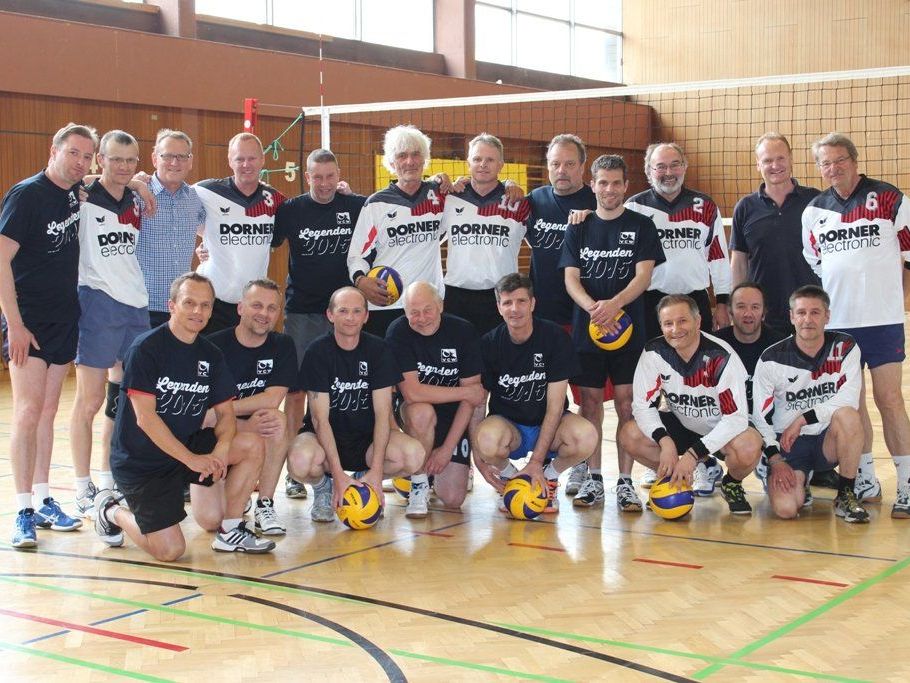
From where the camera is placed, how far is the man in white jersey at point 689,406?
19.8 ft

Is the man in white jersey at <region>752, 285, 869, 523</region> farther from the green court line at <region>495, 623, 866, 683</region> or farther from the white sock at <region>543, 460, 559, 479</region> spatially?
the green court line at <region>495, 623, 866, 683</region>

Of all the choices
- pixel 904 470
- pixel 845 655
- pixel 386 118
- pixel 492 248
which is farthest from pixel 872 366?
pixel 386 118

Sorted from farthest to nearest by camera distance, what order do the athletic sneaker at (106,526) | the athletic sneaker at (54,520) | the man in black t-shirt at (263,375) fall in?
the athletic sneaker at (54,520) < the man in black t-shirt at (263,375) < the athletic sneaker at (106,526)

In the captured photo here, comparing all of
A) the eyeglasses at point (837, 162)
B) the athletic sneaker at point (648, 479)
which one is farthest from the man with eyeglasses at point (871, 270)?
the athletic sneaker at point (648, 479)

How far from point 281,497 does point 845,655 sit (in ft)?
12.9

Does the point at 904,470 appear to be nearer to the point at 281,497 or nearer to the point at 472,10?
the point at 281,497

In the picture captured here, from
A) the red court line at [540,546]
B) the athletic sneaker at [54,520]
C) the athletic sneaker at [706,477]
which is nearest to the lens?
the red court line at [540,546]

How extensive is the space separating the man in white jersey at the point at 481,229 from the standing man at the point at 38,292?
7.06 feet

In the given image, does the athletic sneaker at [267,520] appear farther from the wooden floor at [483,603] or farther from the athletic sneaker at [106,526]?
the athletic sneaker at [106,526]

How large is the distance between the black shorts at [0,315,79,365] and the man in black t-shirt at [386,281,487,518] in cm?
173

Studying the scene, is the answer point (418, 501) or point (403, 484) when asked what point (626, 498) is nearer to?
point (418, 501)

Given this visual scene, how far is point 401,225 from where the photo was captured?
659 centimetres

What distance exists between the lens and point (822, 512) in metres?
6.21

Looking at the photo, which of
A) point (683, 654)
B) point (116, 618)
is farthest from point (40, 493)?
point (683, 654)
